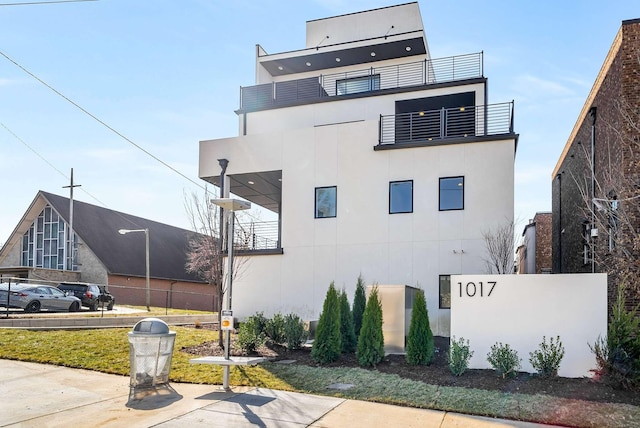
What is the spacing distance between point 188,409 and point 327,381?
2858 mm

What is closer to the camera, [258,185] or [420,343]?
[420,343]

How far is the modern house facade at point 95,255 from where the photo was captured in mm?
34594

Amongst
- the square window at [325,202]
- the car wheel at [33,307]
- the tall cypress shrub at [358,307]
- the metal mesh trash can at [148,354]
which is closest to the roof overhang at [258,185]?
the square window at [325,202]

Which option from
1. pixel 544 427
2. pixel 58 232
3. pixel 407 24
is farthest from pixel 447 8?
pixel 58 232

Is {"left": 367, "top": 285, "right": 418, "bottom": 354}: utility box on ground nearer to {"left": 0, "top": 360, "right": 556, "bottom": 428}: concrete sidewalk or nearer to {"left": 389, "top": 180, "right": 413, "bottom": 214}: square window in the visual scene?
{"left": 0, "top": 360, "right": 556, "bottom": 428}: concrete sidewalk

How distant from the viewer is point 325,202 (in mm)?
18125

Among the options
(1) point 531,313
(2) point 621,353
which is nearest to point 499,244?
(1) point 531,313

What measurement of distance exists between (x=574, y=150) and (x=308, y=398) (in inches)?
608

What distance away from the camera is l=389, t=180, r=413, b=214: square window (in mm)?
17094

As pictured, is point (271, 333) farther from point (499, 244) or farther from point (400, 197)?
point (499, 244)

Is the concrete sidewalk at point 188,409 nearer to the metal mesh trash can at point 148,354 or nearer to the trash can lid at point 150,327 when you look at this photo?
the metal mesh trash can at point 148,354

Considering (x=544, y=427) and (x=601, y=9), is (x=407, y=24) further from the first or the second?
(x=544, y=427)

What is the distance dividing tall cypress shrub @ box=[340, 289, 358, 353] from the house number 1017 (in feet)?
10.3

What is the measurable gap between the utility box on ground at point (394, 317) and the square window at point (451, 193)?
4797mm
